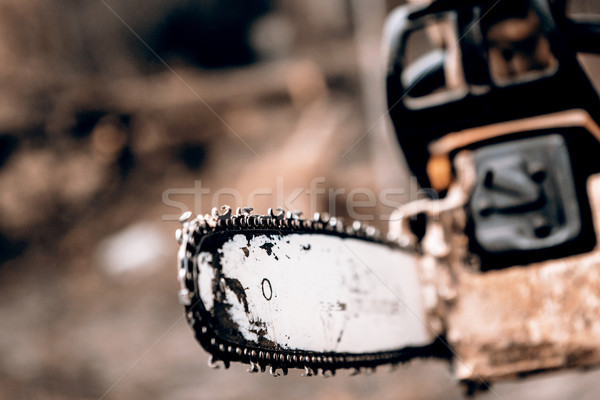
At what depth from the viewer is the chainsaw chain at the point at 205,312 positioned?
0.52 meters

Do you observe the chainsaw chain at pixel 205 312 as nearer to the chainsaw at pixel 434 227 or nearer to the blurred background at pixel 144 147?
the chainsaw at pixel 434 227

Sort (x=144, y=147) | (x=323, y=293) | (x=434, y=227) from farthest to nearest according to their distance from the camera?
(x=144, y=147) < (x=434, y=227) < (x=323, y=293)

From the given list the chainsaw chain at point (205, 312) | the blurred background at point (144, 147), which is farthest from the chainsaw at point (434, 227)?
the blurred background at point (144, 147)

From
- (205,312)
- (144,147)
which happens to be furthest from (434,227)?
(144,147)

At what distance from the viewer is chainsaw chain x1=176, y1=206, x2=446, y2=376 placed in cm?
52

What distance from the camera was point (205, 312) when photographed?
527 mm

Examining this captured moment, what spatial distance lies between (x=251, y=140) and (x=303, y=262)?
13.2ft

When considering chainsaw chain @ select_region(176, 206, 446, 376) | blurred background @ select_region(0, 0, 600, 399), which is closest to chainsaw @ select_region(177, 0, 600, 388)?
chainsaw chain @ select_region(176, 206, 446, 376)

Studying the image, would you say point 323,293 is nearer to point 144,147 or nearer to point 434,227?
point 434,227

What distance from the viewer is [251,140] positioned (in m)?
4.63

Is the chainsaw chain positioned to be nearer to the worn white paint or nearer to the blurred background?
the worn white paint

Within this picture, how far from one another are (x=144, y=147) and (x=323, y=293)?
170 inches

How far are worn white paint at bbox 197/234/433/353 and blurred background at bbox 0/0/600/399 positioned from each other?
267cm

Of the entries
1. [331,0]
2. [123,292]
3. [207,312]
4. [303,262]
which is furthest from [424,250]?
[331,0]
